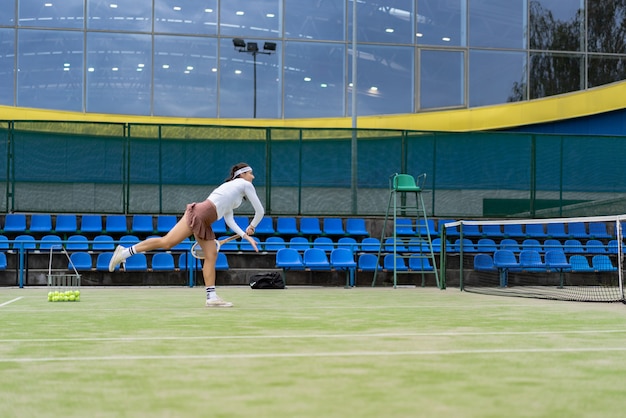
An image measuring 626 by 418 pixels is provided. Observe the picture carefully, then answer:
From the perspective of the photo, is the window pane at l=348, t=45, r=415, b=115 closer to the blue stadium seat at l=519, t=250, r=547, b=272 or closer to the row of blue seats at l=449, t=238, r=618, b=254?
the row of blue seats at l=449, t=238, r=618, b=254

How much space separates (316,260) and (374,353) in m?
11.5

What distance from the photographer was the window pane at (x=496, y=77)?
29375 mm

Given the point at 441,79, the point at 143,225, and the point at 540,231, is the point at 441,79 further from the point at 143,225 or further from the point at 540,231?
the point at 143,225

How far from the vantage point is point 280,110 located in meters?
28.2

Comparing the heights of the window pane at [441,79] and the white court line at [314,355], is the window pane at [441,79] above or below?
above

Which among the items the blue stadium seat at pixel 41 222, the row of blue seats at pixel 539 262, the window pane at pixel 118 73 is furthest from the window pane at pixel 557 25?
the blue stadium seat at pixel 41 222

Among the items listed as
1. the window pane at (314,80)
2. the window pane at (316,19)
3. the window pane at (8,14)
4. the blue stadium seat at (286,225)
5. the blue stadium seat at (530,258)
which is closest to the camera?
the blue stadium seat at (530,258)

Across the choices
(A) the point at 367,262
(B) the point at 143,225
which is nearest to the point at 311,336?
(A) the point at 367,262

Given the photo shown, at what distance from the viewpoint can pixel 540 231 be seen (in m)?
20.5

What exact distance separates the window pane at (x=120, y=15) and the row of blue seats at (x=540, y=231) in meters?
13.2

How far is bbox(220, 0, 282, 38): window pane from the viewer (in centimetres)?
2812

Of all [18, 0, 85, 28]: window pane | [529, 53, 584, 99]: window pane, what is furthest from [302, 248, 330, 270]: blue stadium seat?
[529, 53, 584, 99]: window pane

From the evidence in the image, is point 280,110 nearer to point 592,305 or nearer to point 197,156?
point 197,156

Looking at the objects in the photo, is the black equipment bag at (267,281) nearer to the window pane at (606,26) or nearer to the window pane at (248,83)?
the window pane at (248,83)
